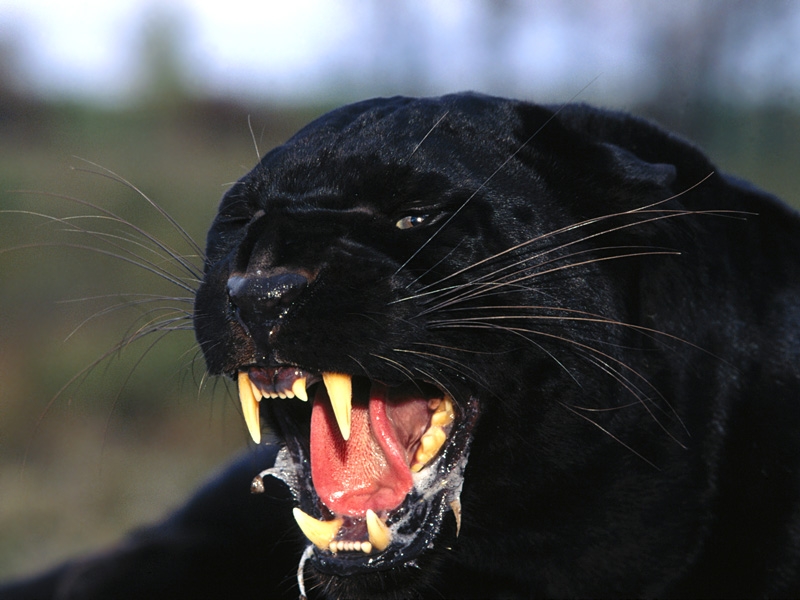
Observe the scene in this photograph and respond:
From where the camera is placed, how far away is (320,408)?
9.02ft

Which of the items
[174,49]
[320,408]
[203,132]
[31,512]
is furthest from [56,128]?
[320,408]

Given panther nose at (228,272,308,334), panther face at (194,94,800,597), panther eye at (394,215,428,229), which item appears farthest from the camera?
panther eye at (394,215,428,229)

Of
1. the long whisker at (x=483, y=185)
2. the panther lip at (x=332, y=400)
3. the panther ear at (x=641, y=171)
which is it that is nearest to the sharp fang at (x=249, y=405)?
the panther lip at (x=332, y=400)

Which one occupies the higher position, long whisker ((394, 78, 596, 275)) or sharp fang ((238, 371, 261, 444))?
long whisker ((394, 78, 596, 275))

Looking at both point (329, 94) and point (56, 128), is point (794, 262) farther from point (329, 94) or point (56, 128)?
point (56, 128)

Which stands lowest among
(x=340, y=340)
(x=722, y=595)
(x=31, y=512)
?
(x=31, y=512)

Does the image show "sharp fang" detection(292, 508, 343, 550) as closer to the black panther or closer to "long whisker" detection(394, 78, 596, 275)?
the black panther

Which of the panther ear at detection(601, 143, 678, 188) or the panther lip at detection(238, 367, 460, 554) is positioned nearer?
the panther lip at detection(238, 367, 460, 554)

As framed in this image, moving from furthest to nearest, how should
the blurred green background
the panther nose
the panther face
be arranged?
the blurred green background
the panther face
the panther nose

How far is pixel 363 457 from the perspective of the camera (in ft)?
8.86

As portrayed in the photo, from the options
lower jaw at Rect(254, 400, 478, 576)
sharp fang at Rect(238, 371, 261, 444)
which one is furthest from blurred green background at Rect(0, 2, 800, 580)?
lower jaw at Rect(254, 400, 478, 576)

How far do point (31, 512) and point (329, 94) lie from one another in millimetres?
9876

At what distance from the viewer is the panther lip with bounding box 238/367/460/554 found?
2488 millimetres

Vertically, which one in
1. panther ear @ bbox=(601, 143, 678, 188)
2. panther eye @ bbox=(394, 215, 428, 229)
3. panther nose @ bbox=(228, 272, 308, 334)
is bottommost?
panther ear @ bbox=(601, 143, 678, 188)
